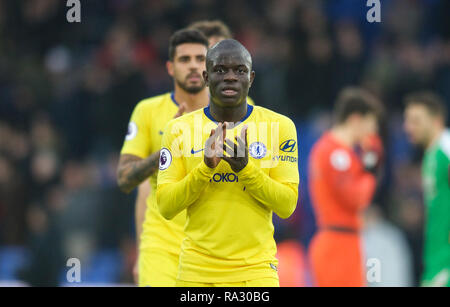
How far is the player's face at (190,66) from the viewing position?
19.5ft

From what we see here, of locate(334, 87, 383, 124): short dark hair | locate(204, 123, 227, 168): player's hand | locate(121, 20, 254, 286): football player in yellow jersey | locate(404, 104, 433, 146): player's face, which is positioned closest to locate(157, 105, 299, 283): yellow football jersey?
locate(204, 123, 227, 168): player's hand

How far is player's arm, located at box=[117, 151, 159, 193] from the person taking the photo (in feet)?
18.4

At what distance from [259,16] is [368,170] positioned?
16.4 feet

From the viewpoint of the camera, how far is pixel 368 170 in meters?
8.79

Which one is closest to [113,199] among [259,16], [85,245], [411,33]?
[85,245]

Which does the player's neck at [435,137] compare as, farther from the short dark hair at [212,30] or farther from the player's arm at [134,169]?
the player's arm at [134,169]

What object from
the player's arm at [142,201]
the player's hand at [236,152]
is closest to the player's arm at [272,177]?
the player's hand at [236,152]

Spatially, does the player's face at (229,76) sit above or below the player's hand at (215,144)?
above

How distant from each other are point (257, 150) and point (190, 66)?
1.67m

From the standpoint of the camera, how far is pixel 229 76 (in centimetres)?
438

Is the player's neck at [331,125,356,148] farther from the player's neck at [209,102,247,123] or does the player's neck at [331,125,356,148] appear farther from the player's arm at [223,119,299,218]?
the player's neck at [209,102,247,123]

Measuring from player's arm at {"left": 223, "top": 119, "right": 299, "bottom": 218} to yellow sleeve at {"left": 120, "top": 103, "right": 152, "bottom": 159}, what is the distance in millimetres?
1703

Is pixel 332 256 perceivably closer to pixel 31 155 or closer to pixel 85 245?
pixel 85 245

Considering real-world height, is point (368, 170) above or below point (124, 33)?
below
